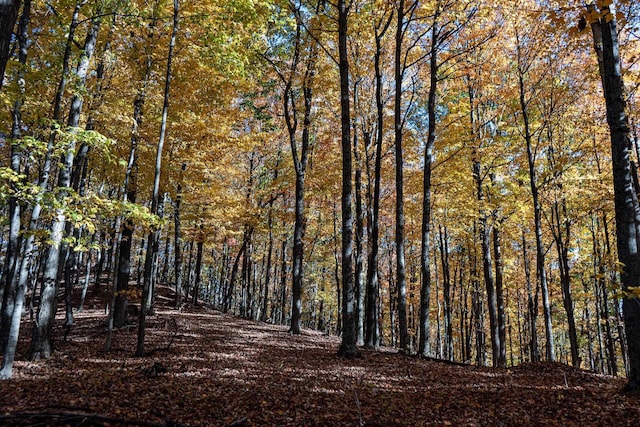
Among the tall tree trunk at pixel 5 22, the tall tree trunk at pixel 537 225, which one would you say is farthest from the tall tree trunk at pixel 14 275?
the tall tree trunk at pixel 537 225

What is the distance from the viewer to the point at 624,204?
6.71 metres

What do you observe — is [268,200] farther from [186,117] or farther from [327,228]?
[186,117]

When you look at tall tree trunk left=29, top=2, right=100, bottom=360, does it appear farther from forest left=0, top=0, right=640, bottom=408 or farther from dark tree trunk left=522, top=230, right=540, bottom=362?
dark tree trunk left=522, top=230, right=540, bottom=362

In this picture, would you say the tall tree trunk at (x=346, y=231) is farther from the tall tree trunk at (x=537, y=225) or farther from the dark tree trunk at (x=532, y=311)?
the dark tree trunk at (x=532, y=311)

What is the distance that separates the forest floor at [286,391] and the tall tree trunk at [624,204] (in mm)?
1071

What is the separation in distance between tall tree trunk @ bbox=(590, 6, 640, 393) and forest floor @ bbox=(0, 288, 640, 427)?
107 centimetres

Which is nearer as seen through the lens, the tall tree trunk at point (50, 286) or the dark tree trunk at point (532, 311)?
the tall tree trunk at point (50, 286)

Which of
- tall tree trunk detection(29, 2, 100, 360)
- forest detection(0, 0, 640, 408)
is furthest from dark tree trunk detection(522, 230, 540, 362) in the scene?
tall tree trunk detection(29, 2, 100, 360)

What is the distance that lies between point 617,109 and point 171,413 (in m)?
9.52

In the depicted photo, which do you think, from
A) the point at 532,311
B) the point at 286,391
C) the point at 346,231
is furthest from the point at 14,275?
the point at 532,311

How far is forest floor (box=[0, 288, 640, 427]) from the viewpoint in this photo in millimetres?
5395

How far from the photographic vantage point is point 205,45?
1073 centimetres

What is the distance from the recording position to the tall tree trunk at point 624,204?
648 centimetres

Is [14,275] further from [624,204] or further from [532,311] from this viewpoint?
[532,311]
